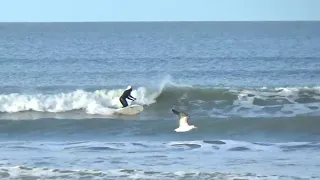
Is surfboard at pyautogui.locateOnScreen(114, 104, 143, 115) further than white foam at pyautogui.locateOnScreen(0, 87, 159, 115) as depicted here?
No

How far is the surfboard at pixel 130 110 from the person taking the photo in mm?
24750

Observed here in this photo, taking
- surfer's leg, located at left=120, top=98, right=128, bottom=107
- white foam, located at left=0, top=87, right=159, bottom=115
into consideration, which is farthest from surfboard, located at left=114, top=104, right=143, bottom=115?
white foam, located at left=0, top=87, right=159, bottom=115

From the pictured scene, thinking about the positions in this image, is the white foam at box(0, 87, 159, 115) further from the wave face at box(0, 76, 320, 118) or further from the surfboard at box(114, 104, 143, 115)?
the surfboard at box(114, 104, 143, 115)

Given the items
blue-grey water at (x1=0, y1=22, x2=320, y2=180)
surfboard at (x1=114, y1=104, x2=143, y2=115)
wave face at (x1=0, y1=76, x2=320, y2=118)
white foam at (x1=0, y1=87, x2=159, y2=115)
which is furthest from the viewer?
white foam at (x1=0, y1=87, x2=159, y2=115)

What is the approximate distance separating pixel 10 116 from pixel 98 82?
11.7 m

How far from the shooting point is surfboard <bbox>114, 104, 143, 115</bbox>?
81.2 ft

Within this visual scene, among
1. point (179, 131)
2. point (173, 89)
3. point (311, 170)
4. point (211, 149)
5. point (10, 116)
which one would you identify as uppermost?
point (173, 89)

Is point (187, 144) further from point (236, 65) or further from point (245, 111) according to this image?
point (236, 65)

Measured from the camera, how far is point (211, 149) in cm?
1803

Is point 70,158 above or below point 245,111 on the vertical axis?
below

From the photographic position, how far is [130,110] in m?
25.0

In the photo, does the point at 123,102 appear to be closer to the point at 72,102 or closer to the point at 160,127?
the point at 72,102

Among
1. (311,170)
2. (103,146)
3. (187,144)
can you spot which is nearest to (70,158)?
(103,146)

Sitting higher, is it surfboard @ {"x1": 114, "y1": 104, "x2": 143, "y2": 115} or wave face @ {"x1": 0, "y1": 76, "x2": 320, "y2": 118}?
wave face @ {"x1": 0, "y1": 76, "x2": 320, "y2": 118}
